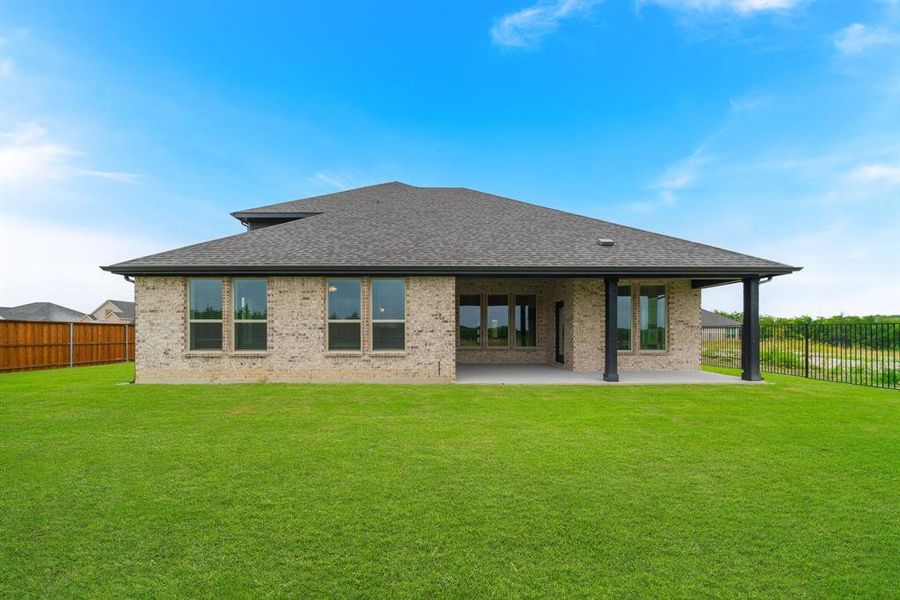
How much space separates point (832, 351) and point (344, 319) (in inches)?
605

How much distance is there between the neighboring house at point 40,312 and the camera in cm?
3859

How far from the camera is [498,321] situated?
16031mm

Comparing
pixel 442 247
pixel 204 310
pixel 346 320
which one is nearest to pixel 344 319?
pixel 346 320

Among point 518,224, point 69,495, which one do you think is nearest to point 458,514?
point 69,495

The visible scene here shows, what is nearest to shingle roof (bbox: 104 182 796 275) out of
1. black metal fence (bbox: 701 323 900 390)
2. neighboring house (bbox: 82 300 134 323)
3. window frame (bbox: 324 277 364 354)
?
window frame (bbox: 324 277 364 354)

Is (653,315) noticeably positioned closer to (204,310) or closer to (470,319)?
(470,319)

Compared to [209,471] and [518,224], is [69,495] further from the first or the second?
[518,224]

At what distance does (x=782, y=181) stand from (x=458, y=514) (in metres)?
21.8

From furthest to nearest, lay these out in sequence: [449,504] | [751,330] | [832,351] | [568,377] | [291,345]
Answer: [832,351] → [568,377] → [751,330] → [291,345] → [449,504]

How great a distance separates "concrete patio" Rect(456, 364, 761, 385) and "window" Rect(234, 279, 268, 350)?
5.70m

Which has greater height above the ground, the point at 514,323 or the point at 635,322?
the point at 635,322

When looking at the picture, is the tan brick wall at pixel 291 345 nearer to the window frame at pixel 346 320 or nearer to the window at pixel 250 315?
the window frame at pixel 346 320

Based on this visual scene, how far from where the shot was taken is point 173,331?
11.4m

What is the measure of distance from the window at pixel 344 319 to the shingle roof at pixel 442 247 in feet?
2.13
